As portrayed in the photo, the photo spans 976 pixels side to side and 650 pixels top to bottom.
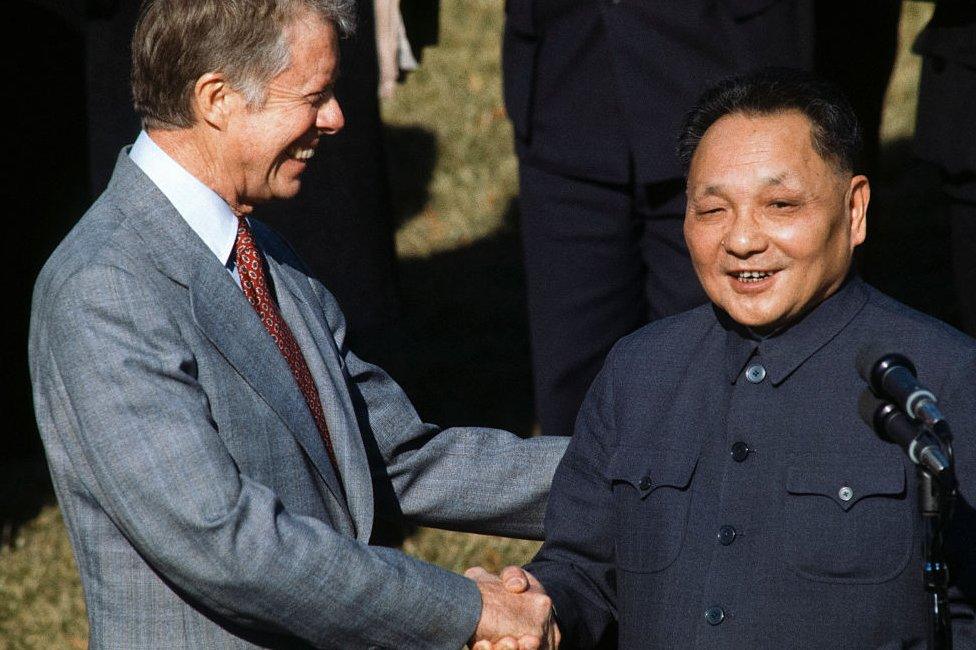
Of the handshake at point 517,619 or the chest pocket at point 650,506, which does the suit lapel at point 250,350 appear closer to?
the handshake at point 517,619

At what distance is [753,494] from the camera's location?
2758mm

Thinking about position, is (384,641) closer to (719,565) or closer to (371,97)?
(719,565)

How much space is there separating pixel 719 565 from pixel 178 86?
4.33ft

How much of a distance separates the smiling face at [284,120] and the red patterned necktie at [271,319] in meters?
0.08

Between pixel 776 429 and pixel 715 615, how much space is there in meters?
0.35

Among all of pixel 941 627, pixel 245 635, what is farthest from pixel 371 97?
pixel 941 627

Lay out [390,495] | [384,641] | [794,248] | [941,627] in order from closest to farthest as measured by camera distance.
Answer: [941,627] → [794,248] → [384,641] → [390,495]

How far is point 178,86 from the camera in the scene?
9.67ft

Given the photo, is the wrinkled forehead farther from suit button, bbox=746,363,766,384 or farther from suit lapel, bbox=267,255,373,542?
suit lapel, bbox=267,255,373,542

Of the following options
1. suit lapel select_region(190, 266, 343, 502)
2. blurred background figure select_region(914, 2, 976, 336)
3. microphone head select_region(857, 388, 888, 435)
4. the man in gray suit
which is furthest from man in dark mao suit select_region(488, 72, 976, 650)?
blurred background figure select_region(914, 2, 976, 336)

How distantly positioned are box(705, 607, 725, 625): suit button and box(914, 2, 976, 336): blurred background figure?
2.01m

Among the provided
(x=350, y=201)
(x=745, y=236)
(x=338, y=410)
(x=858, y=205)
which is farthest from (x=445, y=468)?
(x=350, y=201)

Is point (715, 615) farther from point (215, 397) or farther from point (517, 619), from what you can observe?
point (215, 397)

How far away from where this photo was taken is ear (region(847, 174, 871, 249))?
2807mm
